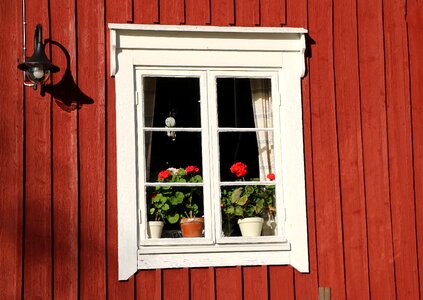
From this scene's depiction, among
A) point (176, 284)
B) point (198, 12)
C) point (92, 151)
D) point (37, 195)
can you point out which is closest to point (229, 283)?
point (176, 284)

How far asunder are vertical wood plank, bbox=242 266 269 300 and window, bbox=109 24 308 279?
2.7 inches

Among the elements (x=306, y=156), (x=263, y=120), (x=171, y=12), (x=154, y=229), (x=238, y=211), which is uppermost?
(x=171, y=12)

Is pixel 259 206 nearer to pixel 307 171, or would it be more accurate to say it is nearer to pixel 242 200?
pixel 242 200

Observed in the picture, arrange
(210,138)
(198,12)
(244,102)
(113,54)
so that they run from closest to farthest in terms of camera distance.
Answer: (113,54)
(210,138)
(198,12)
(244,102)

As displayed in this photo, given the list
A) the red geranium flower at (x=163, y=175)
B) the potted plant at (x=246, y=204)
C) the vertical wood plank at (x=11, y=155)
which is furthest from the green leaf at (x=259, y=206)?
the vertical wood plank at (x=11, y=155)

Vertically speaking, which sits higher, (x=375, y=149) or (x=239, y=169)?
(x=375, y=149)

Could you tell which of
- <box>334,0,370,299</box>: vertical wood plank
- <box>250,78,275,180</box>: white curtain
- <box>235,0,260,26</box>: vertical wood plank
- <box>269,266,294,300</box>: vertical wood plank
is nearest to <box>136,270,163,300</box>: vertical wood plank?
<box>269,266,294,300</box>: vertical wood plank

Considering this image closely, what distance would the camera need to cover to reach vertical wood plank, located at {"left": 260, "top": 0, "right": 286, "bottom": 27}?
22.2 feet

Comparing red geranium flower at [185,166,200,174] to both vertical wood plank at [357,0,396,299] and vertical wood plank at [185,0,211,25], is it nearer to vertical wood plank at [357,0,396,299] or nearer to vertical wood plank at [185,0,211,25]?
vertical wood plank at [185,0,211,25]

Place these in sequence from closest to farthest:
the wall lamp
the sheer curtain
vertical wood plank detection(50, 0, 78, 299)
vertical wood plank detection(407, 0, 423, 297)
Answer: the wall lamp < vertical wood plank detection(50, 0, 78, 299) < the sheer curtain < vertical wood plank detection(407, 0, 423, 297)

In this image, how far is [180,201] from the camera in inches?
256

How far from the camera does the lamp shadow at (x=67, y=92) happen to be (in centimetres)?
638

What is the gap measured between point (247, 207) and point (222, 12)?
1414mm

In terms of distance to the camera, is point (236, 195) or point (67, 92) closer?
point (67, 92)
